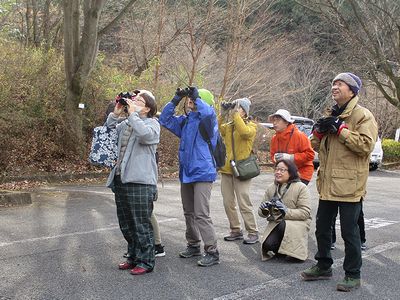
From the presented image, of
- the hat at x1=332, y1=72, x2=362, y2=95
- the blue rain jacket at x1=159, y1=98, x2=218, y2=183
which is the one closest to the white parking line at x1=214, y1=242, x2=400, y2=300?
the blue rain jacket at x1=159, y1=98, x2=218, y2=183

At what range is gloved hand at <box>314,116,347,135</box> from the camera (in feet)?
14.7

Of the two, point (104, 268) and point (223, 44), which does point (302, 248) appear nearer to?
point (104, 268)

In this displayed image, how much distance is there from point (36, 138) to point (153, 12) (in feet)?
26.5

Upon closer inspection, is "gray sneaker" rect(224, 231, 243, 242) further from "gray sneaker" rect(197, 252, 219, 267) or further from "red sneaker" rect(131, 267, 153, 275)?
"red sneaker" rect(131, 267, 153, 275)

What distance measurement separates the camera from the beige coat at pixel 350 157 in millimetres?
→ 4500

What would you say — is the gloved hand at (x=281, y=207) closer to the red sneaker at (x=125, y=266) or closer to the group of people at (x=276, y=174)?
the group of people at (x=276, y=174)

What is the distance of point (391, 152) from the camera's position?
2439cm

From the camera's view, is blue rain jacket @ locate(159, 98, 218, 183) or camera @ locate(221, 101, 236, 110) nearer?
blue rain jacket @ locate(159, 98, 218, 183)

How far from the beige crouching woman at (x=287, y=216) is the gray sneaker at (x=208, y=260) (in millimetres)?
591

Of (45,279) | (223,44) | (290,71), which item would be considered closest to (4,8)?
(223,44)

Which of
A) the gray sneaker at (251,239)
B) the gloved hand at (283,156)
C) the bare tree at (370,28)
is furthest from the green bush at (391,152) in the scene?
the gloved hand at (283,156)

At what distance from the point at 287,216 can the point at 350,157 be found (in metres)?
1.33

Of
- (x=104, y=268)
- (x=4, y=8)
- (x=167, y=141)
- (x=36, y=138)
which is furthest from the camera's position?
(x=167, y=141)

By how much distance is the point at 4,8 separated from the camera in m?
14.4
